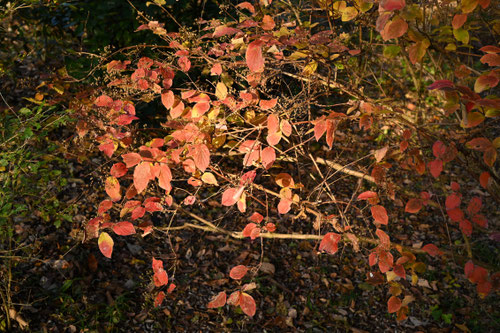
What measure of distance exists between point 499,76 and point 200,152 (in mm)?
1144

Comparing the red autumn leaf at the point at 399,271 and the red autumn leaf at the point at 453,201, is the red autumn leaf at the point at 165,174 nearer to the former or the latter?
the red autumn leaf at the point at 399,271

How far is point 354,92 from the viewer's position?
2111 mm

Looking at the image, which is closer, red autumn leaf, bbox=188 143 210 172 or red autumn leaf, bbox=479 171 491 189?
red autumn leaf, bbox=188 143 210 172

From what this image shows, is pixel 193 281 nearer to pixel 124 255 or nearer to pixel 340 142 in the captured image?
pixel 124 255

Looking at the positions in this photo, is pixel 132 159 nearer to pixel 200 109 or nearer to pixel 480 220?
pixel 200 109

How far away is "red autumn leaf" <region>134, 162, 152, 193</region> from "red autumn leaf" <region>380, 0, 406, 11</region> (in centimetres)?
103

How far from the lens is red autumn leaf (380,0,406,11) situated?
4.18ft

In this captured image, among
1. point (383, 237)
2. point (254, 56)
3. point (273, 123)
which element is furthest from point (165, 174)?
point (383, 237)

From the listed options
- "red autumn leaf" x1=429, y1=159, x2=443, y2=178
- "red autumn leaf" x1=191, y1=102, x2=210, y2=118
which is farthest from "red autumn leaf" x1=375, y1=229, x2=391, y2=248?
"red autumn leaf" x1=191, y1=102, x2=210, y2=118

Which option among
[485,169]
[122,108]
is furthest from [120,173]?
[485,169]

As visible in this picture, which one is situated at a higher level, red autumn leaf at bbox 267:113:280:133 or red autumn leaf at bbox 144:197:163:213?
red autumn leaf at bbox 267:113:280:133

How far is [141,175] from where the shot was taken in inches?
65.0

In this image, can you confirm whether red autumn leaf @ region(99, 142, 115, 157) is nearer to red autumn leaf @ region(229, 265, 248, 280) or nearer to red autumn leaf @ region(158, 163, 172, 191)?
red autumn leaf @ region(158, 163, 172, 191)

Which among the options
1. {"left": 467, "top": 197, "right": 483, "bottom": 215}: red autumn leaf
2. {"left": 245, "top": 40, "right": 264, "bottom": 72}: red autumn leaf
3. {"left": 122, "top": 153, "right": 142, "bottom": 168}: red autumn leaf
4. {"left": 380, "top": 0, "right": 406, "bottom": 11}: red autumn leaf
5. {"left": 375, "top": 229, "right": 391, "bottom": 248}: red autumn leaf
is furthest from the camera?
{"left": 467, "top": 197, "right": 483, "bottom": 215}: red autumn leaf
